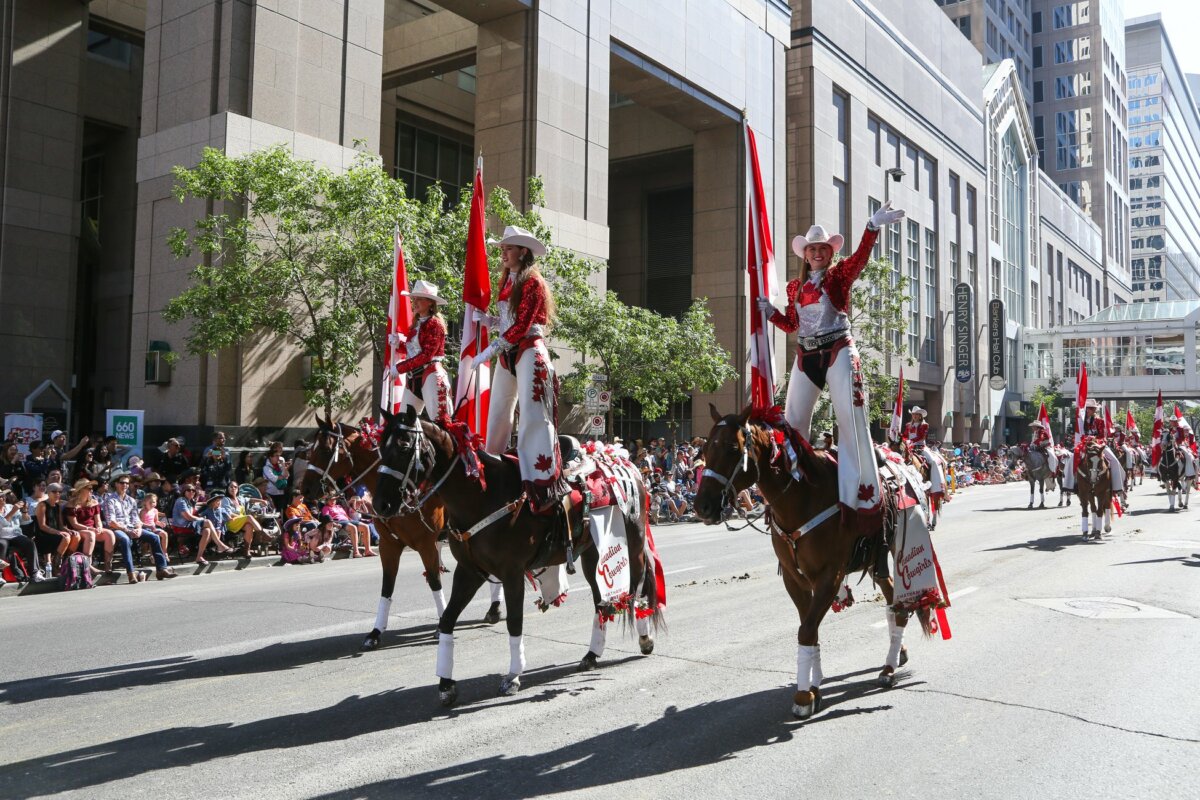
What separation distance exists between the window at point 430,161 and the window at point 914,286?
28167mm

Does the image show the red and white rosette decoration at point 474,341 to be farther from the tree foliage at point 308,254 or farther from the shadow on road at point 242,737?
the tree foliage at point 308,254

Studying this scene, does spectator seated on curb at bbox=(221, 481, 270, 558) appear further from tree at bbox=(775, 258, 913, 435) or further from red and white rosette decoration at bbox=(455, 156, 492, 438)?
tree at bbox=(775, 258, 913, 435)

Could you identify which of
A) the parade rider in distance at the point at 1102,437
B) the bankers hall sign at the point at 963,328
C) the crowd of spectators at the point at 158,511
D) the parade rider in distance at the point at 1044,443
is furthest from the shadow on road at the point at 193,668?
the bankers hall sign at the point at 963,328

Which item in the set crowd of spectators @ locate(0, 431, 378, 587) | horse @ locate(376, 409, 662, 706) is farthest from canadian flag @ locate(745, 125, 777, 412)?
crowd of spectators @ locate(0, 431, 378, 587)

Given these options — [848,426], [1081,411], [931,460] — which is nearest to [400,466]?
[848,426]

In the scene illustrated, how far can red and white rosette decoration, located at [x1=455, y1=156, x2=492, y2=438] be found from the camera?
26.0 feet

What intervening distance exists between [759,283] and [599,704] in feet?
11.3

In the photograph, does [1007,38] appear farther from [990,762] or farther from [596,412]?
[990,762]

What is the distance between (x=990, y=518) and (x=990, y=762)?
18.7 meters

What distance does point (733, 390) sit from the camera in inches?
1344

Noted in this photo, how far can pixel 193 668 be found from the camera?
7.48m

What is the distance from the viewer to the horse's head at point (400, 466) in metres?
6.34

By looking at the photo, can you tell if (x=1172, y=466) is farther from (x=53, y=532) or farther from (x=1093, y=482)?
(x=53, y=532)

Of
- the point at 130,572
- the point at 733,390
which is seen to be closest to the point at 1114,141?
the point at 733,390
